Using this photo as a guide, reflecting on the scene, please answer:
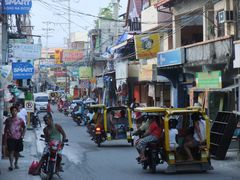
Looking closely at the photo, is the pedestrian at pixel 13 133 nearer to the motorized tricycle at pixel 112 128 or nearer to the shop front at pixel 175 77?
the motorized tricycle at pixel 112 128

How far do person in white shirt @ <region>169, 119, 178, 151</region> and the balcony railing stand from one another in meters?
8.59

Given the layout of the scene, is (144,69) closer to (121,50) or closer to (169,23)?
(169,23)

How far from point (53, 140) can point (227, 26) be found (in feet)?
41.6

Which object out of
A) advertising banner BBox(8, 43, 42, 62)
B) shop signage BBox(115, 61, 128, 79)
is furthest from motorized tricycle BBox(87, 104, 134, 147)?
shop signage BBox(115, 61, 128, 79)

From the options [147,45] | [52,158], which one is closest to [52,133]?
[52,158]

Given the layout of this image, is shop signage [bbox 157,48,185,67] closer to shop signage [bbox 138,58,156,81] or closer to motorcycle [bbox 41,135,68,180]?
shop signage [bbox 138,58,156,81]

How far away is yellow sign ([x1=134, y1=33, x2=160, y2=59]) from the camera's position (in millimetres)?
32844

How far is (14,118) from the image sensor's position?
14.7m

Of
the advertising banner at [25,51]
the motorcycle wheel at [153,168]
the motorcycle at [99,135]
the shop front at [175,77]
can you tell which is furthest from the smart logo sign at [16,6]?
the shop front at [175,77]

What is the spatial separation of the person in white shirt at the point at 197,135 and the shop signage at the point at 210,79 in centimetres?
915

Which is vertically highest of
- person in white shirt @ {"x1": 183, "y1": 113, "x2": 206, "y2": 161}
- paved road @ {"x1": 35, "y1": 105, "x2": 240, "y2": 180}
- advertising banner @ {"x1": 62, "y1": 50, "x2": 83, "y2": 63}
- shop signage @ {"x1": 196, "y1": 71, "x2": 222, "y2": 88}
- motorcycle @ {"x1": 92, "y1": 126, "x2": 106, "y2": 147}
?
advertising banner @ {"x1": 62, "y1": 50, "x2": 83, "y2": 63}

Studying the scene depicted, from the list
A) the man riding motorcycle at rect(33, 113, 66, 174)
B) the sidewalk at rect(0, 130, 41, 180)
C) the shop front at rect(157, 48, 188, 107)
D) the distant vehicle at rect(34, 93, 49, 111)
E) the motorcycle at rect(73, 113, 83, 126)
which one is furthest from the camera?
the distant vehicle at rect(34, 93, 49, 111)

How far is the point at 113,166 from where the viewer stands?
16.4m

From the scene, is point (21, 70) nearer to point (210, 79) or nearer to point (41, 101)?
point (210, 79)
